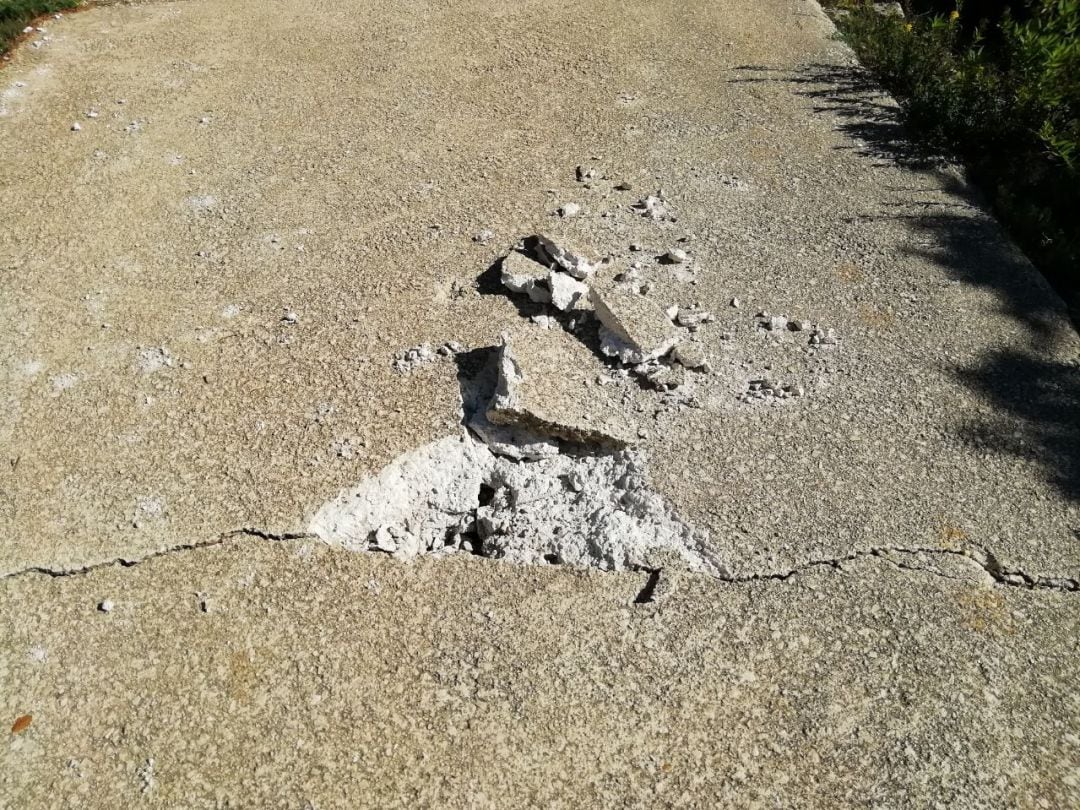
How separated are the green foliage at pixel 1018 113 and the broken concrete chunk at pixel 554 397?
2.24m

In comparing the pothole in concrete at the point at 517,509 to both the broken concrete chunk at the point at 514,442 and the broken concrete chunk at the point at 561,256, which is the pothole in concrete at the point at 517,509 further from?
the broken concrete chunk at the point at 561,256

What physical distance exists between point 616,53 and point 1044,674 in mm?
4272

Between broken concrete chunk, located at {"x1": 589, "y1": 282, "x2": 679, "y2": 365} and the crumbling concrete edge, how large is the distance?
90cm

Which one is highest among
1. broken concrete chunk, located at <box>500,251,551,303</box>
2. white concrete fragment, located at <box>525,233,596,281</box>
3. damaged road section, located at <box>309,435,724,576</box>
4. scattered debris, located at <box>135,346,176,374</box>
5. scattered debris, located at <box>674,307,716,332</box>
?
white concrete fragment, located at <box>525,233,596,281</box>

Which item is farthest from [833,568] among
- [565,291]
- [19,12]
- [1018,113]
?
[19,12]

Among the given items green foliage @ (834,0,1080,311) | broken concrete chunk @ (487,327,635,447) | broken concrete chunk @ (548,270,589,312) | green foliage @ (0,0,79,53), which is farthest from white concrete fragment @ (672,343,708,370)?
green foliage @ (0,0,79,53)

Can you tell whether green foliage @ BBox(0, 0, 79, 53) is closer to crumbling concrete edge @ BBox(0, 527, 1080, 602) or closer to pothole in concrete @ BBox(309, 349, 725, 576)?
crumbling concrete edge @ BBox(0, 527, 1080, 602)

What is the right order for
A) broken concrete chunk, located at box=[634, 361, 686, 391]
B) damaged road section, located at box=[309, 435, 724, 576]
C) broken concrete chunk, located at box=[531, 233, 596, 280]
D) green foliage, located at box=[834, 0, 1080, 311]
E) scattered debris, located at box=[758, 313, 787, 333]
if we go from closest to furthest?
damaged road section, located at box=[309, 435, 724, 576] → broken concrete chunk, located at box=[634, 361, 686, 391] → scattered debris, located at box=[758, 313, 787, 333] → broken concrete chunk, located at box=[531, 233, 596, 280] → green foliage, located at box=[834, 0, 1080, 311]

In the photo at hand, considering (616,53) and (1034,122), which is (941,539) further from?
(616,53)

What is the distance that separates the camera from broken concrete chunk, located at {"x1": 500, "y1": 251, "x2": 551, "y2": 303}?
3.49m

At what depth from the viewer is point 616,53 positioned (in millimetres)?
5277

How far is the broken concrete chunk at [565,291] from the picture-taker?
3400 mm

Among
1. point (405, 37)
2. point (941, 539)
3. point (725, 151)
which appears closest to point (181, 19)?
point (405, 37)

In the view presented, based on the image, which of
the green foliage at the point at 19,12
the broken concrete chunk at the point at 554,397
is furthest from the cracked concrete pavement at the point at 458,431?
the green foliage at the point at 19,12
